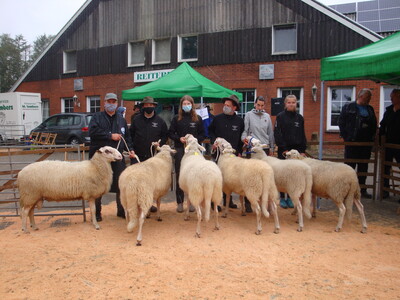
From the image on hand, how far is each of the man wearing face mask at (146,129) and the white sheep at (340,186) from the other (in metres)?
2.86

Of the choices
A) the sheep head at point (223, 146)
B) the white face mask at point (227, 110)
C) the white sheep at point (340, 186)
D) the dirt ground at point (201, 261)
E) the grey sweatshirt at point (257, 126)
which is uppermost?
the white face mask at point (227, 110)

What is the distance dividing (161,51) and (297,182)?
16.0 meters

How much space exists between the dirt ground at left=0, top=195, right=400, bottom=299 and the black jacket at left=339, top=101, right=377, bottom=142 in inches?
85.1

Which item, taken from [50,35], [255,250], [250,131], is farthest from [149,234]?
[50,35]

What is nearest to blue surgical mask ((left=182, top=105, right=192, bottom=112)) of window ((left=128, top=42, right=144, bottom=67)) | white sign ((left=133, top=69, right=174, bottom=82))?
white sign ((left=133, top=69, right=174, bottom=82))

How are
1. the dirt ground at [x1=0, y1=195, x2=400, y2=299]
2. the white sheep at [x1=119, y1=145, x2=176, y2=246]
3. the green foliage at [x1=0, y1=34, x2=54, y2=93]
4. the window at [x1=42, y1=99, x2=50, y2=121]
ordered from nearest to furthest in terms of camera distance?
the dirt ground at [x1=0, y1=195, x2=400, y2=299]
the white sheep at [x1=119, y1=145, x2=176, y2=246]
the window at [x1=42, y1=99, x2=50, y2=121]
the green foliage at [x1=0, y1=34, x2=54, y2=93]

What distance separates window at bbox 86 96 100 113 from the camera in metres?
21.7

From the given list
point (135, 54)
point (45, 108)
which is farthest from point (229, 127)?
point (45, 108)

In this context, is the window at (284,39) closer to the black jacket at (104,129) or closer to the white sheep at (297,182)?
the white sheep at (297,182)

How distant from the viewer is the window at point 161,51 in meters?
19.4

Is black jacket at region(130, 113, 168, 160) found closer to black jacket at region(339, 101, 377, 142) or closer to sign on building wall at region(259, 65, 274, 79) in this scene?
black jacket at region(339, 101, 377, 142)

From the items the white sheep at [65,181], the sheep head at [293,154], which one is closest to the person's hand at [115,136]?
the white sheep at [65,181]

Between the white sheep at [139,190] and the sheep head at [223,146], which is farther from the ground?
the sheep head at [223,146]

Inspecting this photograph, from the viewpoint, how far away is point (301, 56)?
15680mm
